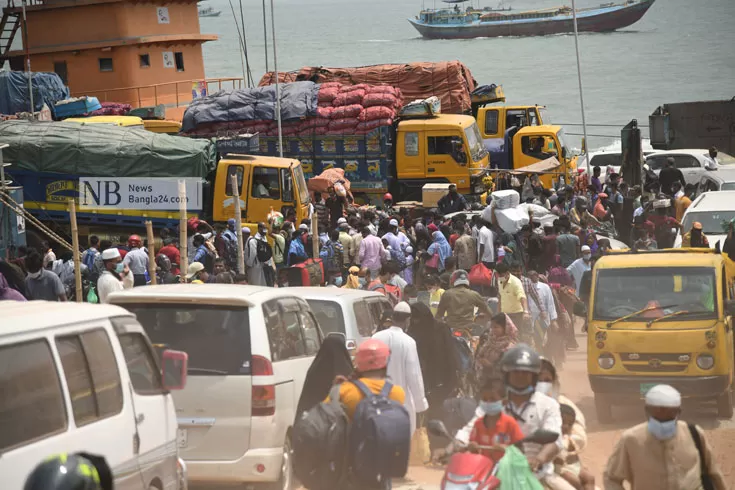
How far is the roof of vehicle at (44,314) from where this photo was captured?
605 cm

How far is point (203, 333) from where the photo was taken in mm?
8609

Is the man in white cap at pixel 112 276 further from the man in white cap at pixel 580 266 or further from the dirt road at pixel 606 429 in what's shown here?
the man in white cap at pixel 580 266

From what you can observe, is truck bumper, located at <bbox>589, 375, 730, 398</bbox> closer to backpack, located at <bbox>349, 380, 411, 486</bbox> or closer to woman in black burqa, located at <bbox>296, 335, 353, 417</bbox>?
woman in black burqa, located at <bbox>296, 335, 353, 417</bbox>

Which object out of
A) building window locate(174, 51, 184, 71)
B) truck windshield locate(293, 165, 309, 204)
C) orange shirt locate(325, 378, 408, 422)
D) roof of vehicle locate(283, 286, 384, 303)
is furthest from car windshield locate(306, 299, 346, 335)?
building window locate(174, 51, 184, 71)

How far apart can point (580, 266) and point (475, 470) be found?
11509 mm

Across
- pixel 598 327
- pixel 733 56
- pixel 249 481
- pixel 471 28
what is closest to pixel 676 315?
pixel 598 327

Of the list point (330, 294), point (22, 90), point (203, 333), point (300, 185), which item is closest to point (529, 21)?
point (22, 90)

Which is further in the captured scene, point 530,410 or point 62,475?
point 530,410

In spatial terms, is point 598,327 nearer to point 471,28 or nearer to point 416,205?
point 416,205

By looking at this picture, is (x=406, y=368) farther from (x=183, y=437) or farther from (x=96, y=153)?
(x=96, y=153)

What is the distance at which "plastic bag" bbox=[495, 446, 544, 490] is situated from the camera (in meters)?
6.02

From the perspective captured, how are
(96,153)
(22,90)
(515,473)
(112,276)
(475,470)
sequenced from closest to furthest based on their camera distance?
(515,473) → (475,470) → (112,276) → (96,153) → (22,90)

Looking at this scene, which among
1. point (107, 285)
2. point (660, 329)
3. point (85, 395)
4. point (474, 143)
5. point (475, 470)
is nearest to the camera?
point (475, 470)

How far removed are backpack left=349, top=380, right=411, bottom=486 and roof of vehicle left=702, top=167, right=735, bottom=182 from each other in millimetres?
21442
